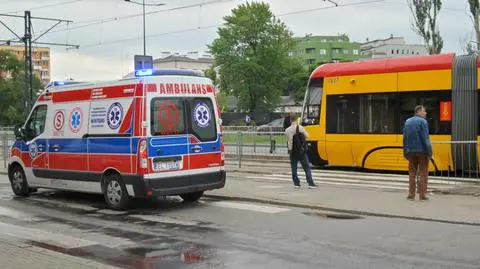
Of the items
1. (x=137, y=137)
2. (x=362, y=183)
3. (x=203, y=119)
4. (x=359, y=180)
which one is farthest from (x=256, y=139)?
(x=137, y=137)

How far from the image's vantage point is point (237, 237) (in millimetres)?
9117

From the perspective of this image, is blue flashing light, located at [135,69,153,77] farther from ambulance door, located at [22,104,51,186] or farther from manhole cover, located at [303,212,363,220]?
manhole cover, located at [303,212,363,220]

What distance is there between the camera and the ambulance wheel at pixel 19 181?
14755 mm

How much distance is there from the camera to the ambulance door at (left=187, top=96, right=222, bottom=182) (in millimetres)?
12125

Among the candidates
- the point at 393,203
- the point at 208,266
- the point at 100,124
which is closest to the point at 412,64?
the point at 393,203

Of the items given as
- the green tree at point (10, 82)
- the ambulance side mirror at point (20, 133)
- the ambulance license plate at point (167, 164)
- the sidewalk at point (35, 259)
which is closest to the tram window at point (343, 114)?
the ambulance license plate at point (167, 164)

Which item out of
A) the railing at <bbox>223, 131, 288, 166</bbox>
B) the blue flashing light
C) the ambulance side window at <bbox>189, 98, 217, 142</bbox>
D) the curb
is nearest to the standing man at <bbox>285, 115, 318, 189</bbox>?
the curb

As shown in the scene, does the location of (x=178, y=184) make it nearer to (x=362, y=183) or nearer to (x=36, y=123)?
(x=36, y=123)

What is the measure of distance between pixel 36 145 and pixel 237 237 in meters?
6.73

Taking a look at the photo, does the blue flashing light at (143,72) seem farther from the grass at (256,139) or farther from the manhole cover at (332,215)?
the grass at (256,139)

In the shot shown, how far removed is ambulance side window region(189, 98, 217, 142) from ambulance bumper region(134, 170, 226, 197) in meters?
0.74

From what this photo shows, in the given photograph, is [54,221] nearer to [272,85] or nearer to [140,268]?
[140,268]

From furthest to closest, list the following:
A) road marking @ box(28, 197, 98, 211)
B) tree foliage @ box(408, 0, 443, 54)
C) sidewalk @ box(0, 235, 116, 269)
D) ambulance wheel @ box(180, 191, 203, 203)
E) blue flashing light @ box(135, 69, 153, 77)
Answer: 1. tree foliage @ box(408, 0, 443, 54)
2. ambulance wheel @ box(180, 191, 203, 203)
3. road marking @ box(28, 197, 98, 211)
4. blue flashing light @ box(135, 69, 153, 77)
5. sidewalk @ box(0, 235, 116, 269)

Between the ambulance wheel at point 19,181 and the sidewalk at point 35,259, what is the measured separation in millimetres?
6690
